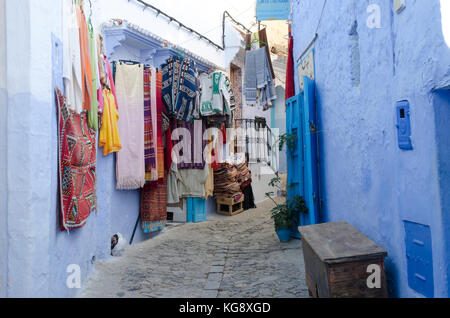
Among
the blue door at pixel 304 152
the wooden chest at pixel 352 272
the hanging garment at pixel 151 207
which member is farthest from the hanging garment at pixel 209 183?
the wooden chest at pixel 352 272

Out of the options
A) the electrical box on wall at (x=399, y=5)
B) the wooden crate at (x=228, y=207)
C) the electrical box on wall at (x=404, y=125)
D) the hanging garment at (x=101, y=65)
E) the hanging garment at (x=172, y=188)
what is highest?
the hanging garment at (x=101, y=65)

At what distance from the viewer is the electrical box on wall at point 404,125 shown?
2.39 metres

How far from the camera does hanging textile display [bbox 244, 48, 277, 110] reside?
7.70m

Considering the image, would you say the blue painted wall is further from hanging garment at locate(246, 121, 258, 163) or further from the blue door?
hanging garment at locate(246, 121, 258, 163)

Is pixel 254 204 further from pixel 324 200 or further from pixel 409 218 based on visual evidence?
pixel 409 218

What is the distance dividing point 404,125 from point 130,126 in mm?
3971

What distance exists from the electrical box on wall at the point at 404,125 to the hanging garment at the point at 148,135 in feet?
13.0

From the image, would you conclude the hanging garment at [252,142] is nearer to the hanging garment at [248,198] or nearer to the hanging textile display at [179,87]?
the hanging garment at [248,198]

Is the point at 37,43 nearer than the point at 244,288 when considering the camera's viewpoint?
Yes

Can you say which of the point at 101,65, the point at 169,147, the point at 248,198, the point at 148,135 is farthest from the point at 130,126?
the point at 248,198

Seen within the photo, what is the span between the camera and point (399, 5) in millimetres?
2422

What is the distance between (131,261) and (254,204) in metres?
5.59

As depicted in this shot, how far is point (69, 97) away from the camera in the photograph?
297 centimetres
